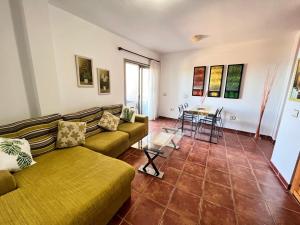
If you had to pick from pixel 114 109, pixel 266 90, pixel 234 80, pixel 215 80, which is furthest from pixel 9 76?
pixel 266 90

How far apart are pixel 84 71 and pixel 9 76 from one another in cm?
107

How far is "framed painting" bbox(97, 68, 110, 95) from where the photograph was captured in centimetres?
294

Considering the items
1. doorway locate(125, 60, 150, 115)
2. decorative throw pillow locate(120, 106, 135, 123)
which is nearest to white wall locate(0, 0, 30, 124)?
decorative throw pillow locate(120, 106, 135, 123)

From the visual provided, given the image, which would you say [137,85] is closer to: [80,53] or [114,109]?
[114,109]

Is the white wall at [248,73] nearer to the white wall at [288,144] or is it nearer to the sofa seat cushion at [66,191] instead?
the white wall at [288,144]

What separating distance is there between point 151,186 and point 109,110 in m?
1.77

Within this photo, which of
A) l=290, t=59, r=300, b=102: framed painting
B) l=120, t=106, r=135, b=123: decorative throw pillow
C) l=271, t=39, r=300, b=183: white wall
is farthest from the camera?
l=120, t=106, r=135, b=123: decorative throw pillow

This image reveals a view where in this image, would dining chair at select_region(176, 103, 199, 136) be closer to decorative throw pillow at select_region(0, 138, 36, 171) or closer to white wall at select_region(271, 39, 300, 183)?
white wall at select_region(271, 39, 300, 183)

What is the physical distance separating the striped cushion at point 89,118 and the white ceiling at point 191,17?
1683 millimetres

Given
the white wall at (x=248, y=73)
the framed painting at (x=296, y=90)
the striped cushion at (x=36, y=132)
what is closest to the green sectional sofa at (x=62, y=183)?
the striped cushion at (x=36, y=132)

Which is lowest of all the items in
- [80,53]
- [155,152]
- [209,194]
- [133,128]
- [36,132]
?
[209,194]

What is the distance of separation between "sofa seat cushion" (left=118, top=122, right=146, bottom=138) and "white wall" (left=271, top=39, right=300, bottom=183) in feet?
7.95

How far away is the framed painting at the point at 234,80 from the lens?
3.64 metres

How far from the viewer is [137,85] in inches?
170
